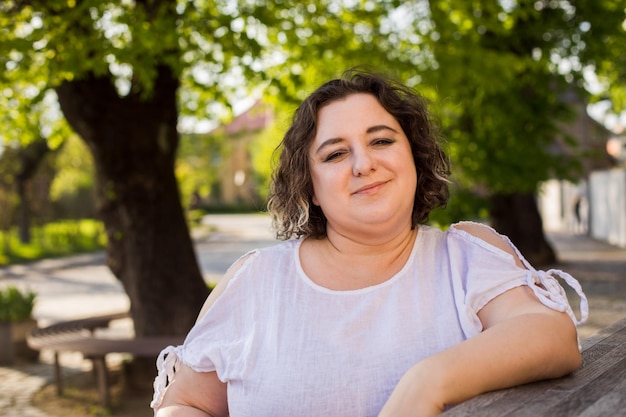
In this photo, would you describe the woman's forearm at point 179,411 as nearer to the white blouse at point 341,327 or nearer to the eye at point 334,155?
the white blouse at point 341,327

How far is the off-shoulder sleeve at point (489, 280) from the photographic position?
1.99 meters

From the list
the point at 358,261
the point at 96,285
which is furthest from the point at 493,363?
the point at 96,285

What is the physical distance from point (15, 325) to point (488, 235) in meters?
9.26

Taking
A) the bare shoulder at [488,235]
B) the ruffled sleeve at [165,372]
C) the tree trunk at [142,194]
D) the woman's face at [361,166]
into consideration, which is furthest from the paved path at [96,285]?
the bare shoulder at [488,235]

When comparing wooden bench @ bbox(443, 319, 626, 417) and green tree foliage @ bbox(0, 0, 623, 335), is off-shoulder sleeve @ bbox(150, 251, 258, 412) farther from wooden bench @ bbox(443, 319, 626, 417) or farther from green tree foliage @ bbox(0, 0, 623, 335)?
green tree foliage @ bbox(0, 0, 623, 335)

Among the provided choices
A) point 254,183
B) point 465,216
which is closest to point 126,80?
point 465,216

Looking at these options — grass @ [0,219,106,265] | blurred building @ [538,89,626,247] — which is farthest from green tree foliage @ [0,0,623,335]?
grass @ [0,219,106,265]

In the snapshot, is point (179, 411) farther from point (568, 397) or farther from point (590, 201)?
point (590, 201)

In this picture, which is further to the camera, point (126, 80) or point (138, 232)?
point (126, 80)

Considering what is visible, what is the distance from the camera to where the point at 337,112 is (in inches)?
88.9

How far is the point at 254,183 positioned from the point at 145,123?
257ft

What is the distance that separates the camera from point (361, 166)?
2139 mm

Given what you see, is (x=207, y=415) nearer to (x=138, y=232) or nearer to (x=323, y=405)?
(x=323, y=405)

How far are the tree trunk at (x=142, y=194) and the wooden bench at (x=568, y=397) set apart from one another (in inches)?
272
